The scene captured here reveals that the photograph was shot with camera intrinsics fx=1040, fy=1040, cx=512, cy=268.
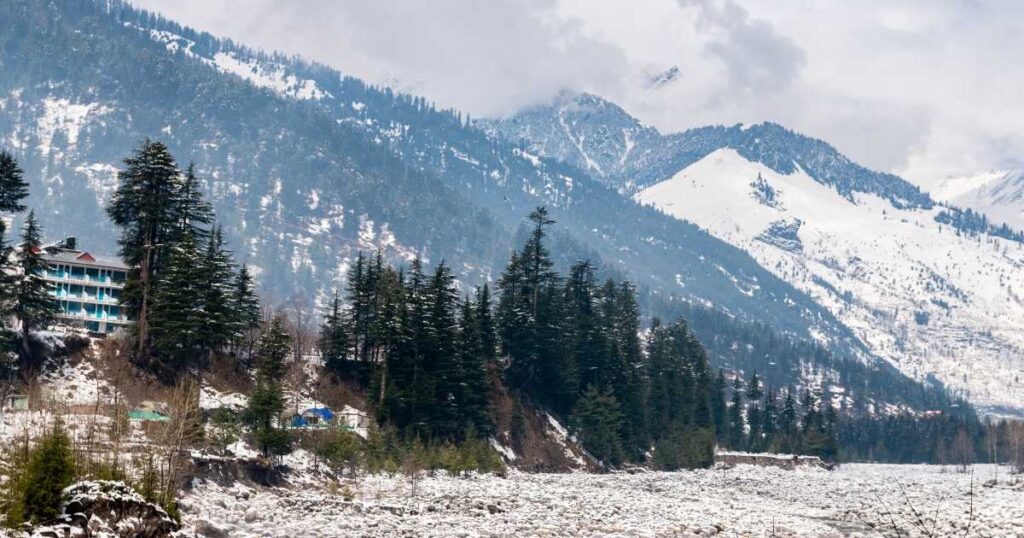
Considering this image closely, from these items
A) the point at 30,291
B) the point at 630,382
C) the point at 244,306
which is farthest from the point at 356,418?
the point at 630,382

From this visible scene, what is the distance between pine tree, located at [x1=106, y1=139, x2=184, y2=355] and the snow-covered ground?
2544cm

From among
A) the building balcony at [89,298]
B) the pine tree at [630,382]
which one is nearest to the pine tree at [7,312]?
the building balcony at [89,298]

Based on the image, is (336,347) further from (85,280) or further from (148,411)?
(148,411)

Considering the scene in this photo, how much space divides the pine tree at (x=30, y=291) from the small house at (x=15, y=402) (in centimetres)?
806

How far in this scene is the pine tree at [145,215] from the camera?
280 ft

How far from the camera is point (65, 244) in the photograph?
118 metres

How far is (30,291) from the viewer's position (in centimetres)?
7900

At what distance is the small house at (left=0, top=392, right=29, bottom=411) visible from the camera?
6812 cm

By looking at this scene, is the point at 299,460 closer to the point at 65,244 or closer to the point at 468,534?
the point at 468,534

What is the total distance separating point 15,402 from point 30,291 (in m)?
11.4

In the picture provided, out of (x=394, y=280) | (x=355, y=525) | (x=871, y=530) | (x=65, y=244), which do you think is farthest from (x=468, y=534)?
(x=65, y=244)

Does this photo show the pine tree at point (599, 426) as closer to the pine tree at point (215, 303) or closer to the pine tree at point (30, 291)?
the pine tree at point (215, 303)

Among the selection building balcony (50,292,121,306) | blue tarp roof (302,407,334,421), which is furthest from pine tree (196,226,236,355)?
building balcony (50,292,121,306)

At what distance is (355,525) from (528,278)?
3167 inches
